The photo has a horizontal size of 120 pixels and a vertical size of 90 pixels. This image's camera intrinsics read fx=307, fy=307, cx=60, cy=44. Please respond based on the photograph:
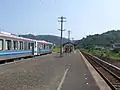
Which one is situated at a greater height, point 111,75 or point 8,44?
point 8,44

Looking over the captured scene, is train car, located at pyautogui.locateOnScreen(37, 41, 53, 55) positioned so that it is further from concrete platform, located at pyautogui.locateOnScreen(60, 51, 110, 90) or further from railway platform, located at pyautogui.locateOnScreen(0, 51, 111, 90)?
concrete platform, located at pyautogui.locateOnScreen(60, 51, 110, 90)

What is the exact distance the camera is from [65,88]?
13914 mm

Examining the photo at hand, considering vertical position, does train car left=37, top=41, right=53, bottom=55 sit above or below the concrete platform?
above

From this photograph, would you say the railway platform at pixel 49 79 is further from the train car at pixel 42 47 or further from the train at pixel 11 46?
the train car at pixel 42 47

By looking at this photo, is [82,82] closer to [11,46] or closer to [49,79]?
[49,79]

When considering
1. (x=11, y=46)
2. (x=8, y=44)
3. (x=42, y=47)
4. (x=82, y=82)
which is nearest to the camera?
(x=82, y=82)

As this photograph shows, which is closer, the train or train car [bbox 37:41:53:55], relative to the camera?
the train

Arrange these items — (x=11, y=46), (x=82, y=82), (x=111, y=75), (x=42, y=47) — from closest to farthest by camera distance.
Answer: (x=82, y=82), (x=111, y=75), (x=11, y=46), (x=42, y=47)

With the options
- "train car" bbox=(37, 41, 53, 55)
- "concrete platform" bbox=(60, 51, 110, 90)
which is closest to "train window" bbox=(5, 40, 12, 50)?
"concrete platform" bbox=(60, 51, 110, 90)

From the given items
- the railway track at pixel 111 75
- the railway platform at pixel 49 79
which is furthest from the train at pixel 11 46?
the railway track at pixel 111 75

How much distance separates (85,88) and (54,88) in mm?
1518

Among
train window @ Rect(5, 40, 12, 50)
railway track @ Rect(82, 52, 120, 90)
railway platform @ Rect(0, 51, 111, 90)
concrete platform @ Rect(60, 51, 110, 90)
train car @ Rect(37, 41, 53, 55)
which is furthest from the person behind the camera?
train car @ Rect(37, 41, 53, 55)

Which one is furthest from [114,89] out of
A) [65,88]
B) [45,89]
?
[45,89]

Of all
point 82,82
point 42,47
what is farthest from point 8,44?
point 42,47
